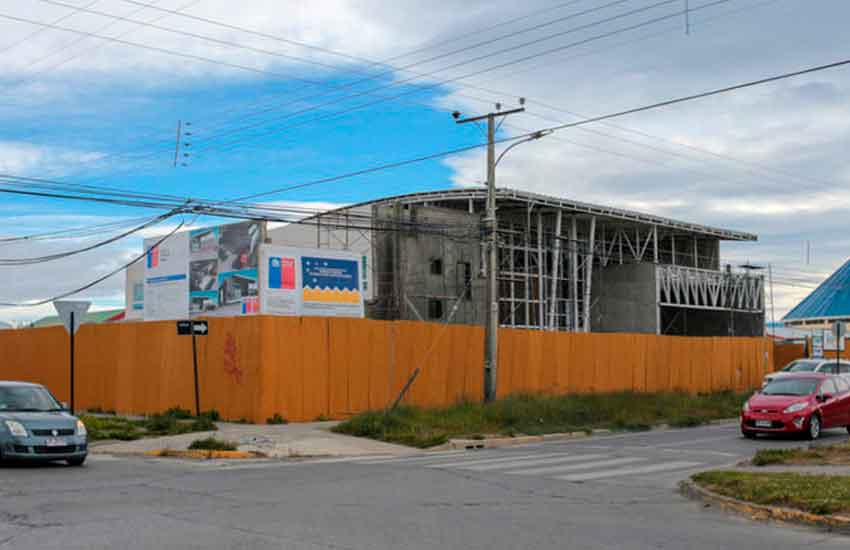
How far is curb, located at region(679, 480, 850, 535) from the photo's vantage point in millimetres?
10070

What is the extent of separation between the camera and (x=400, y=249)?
45.3m

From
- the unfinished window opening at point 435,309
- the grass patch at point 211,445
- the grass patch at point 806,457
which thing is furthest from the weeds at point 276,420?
the unfinished window opening at point 435,309

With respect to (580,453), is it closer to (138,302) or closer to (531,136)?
(531,136)

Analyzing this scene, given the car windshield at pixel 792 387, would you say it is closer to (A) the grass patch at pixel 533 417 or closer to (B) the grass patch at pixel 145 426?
(A) the grass patch at pixel 533 417

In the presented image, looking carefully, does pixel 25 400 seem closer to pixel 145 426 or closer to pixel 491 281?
pixel 145 426

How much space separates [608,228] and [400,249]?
19.6 meters

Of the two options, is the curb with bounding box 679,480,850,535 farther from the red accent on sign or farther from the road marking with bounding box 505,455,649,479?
the red accent on sign

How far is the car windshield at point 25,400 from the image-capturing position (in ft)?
54.3

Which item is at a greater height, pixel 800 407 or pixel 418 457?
pixel 800 407

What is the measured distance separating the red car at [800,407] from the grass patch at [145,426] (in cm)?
1244

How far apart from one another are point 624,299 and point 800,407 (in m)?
36.0

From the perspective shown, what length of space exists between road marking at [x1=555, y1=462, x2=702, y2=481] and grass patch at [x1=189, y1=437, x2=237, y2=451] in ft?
23.5

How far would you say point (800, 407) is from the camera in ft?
72.7

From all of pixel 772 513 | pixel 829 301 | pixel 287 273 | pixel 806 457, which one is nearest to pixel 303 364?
pixel 287 273
